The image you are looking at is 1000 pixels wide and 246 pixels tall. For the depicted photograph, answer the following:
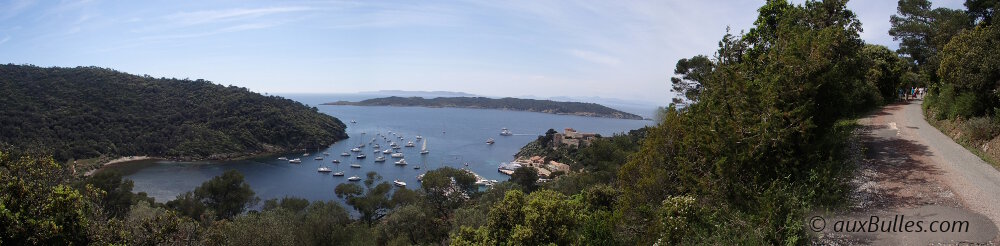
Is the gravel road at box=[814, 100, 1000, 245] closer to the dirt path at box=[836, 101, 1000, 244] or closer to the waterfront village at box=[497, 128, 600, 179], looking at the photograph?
the dirt path at box=[836, 101, 1000, 244]

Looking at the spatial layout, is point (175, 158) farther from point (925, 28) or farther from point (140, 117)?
point (925, 28)

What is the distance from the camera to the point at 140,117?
80188mm


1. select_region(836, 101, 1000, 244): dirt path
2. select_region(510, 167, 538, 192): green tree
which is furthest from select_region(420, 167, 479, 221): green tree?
select_region(836, 101, 1000, 244): dirt path

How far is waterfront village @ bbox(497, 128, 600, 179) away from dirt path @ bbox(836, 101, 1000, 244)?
44098 millimetres

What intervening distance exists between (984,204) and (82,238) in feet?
44.6

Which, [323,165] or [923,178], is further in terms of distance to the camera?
[323,165]

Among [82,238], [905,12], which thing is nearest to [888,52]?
[905,12]

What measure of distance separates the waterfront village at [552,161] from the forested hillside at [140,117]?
4300cm

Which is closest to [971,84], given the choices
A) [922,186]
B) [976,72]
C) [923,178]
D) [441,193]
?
[976,72]

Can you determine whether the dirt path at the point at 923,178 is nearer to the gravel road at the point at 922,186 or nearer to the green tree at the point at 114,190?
the gravel road at the point at 922,186

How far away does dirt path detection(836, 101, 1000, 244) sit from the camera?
7570mm

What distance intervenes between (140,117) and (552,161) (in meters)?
70.5

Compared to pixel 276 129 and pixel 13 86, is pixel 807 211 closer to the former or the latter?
pixel 276 129

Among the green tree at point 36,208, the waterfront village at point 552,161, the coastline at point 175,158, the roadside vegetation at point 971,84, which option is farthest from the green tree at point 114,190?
the roadside vegetation at point 971,84
